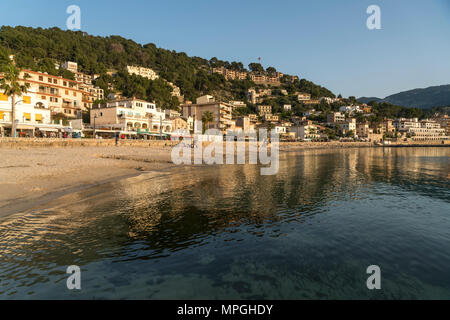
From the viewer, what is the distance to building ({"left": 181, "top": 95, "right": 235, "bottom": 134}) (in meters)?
96.5

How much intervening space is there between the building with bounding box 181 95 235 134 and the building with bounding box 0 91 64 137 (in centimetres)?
4711

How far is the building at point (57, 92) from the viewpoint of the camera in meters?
61.9

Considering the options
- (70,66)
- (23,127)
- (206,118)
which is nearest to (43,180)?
(23,127)

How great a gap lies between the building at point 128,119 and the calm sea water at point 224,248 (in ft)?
176

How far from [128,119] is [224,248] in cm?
6500

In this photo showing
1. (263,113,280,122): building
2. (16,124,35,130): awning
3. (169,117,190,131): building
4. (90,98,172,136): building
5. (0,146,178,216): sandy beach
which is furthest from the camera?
(263,113,280,122): building

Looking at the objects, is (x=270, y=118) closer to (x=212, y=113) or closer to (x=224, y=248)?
(x=212, y=113)

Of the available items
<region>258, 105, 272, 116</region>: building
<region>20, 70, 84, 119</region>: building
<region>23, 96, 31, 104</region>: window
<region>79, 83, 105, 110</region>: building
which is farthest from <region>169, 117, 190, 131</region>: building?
Result: <region>258, 105, 272, 116</region>: building

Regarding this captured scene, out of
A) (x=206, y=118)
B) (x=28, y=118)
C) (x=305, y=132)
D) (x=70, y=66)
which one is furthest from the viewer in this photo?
(x=305, y=132)

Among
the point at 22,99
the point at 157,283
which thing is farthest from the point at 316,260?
the point at 22,99

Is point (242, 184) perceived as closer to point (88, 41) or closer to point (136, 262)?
point (136, 262)

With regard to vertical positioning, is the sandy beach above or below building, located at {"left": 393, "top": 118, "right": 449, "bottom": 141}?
below

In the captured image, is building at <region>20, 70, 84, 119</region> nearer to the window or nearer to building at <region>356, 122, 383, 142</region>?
the window

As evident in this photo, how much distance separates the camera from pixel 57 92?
68938mm
